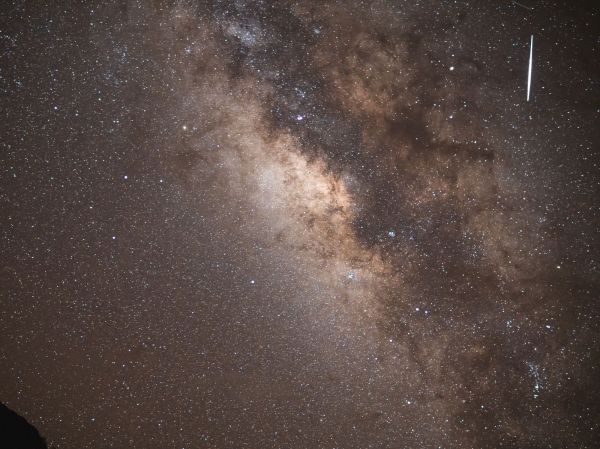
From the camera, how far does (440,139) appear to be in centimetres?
496

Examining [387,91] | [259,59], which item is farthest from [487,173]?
[259,59]

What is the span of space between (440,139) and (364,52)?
163cm

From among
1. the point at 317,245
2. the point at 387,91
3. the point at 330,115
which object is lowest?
the point at 317,245

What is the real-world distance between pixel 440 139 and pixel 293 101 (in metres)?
2.18

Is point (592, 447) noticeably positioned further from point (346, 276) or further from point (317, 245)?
point (317, 245)

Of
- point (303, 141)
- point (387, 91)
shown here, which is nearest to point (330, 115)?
point (303, 141)

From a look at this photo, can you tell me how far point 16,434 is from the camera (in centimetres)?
335

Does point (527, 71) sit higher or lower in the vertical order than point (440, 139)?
higher

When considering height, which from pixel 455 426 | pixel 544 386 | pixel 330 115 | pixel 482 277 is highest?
pixel 330 115

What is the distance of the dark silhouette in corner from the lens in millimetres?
3217

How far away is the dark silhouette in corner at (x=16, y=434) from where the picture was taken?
322cm

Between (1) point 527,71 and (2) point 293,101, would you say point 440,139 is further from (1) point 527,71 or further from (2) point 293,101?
(2) point 293,101

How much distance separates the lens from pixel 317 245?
16.9ft

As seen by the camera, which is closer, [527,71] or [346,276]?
[527,71]
